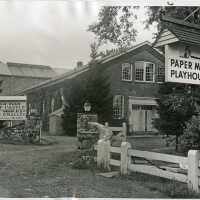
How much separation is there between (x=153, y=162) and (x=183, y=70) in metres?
2.10

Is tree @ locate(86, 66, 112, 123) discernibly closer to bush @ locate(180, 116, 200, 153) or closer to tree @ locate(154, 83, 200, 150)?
tree @ locate(154, 83, 200, 150)

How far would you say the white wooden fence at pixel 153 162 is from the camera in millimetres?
3752

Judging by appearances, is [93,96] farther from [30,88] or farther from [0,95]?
[0,95]

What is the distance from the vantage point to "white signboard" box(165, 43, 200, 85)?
3.30 metres

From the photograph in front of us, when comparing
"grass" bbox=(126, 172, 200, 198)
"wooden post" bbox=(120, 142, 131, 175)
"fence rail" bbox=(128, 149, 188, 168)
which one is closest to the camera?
"grass" bbox=(126, 172, 200, 198)

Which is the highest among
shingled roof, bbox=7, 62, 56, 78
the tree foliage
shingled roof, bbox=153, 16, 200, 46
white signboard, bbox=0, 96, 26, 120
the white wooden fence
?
the tree foliage

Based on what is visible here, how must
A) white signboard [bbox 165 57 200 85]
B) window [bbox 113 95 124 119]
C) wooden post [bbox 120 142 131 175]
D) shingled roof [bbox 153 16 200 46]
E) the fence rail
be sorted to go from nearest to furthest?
white signboard [bbox 165 57 200 85] < shingled roof [bbox 153 16 200 46] < the fence rail < window [bbox 113 95 124 119] < wooden post [bbox 120 142 131 175]

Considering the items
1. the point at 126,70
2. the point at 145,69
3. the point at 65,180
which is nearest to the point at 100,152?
the point at 65,180

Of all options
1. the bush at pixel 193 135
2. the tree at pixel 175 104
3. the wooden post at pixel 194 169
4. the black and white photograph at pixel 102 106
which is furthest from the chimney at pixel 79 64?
the wooden post at pixel 194 169

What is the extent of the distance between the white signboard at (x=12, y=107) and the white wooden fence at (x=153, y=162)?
1.31 meters

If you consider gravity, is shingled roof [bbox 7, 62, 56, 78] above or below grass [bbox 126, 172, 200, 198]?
above

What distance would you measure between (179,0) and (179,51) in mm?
859

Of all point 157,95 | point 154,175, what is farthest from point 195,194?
point 157,95

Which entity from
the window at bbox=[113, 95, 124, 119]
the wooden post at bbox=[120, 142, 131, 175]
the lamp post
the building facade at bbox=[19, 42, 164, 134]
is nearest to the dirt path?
the wooden post at bbox=[120, 142, 131, 175]
